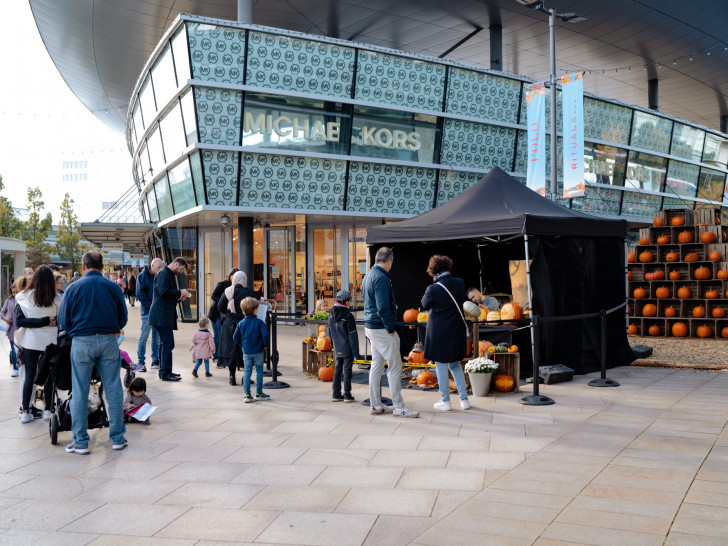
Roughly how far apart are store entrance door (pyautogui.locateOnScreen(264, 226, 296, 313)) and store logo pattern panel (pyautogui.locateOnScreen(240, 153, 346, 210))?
335 cm

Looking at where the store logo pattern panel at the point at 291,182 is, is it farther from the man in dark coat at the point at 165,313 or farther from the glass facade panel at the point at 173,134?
the man in dark coat at the point at 165,313

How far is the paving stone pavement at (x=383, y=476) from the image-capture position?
13.6 feet

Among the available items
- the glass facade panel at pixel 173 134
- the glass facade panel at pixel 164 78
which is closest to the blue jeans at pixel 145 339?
the glass facade panel at pixel 173 134

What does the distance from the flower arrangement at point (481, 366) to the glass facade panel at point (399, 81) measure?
1370 cm

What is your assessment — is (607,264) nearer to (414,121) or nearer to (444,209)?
(444,209)

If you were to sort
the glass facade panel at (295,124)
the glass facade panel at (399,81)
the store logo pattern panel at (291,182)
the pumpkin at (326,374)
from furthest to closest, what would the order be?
the glass facade panel at (399,81), the store logo pattern panel at (291,182), the glass facade panel at (295,124), the pumpkin at (326,374)

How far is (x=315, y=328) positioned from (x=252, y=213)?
867 centimetres

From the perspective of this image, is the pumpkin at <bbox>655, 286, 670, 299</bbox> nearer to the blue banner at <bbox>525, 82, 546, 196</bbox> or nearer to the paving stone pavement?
the blue banner at <bbox>525, 82, 546, 196</bbox>

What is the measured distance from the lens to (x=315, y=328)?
12242 millimetres

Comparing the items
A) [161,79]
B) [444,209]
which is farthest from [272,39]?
[444,209]

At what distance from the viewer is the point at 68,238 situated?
57.6 metres

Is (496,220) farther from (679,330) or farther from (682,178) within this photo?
(682,178)

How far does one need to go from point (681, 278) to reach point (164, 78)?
52.9 ft

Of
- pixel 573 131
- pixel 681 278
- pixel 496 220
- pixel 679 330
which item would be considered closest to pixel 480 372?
pixel 496 220
